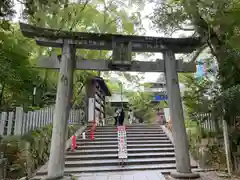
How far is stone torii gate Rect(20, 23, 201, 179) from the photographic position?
5.53 m

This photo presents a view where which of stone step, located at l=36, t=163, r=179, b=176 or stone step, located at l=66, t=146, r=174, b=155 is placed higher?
stone step, located at l=66, t=146, r=174, b=155

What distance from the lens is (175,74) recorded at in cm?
627

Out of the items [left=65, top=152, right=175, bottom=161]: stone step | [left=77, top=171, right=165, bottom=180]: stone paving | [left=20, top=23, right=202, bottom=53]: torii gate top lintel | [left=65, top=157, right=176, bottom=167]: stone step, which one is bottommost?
[left=77, top=171, right=165, bottom=180]: stone paving

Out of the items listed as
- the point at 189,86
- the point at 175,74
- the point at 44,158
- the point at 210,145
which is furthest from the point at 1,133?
the point at 210,145

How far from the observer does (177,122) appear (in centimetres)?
587

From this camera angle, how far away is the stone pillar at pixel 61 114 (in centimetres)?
518

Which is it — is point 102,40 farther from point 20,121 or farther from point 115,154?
point 115,154

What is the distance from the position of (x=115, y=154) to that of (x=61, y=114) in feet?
11.3

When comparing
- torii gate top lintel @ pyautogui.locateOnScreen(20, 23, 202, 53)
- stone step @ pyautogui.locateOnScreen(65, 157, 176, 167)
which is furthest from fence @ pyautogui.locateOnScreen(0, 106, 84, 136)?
torii gate top lintel @ pyautogui.locateOnScreen(20, 23, 202, 53)

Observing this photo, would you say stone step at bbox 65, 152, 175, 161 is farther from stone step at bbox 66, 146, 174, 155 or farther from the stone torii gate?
the stone torii gate

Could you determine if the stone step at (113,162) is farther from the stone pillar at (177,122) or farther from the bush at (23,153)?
the stone pillar at (177,122)

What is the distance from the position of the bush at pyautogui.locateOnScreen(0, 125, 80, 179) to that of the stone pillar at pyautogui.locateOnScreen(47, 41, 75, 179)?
1265 millimetres

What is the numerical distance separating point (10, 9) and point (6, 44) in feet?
7.87

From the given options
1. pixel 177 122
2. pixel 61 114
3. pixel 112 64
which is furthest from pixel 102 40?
pixel 177 122
